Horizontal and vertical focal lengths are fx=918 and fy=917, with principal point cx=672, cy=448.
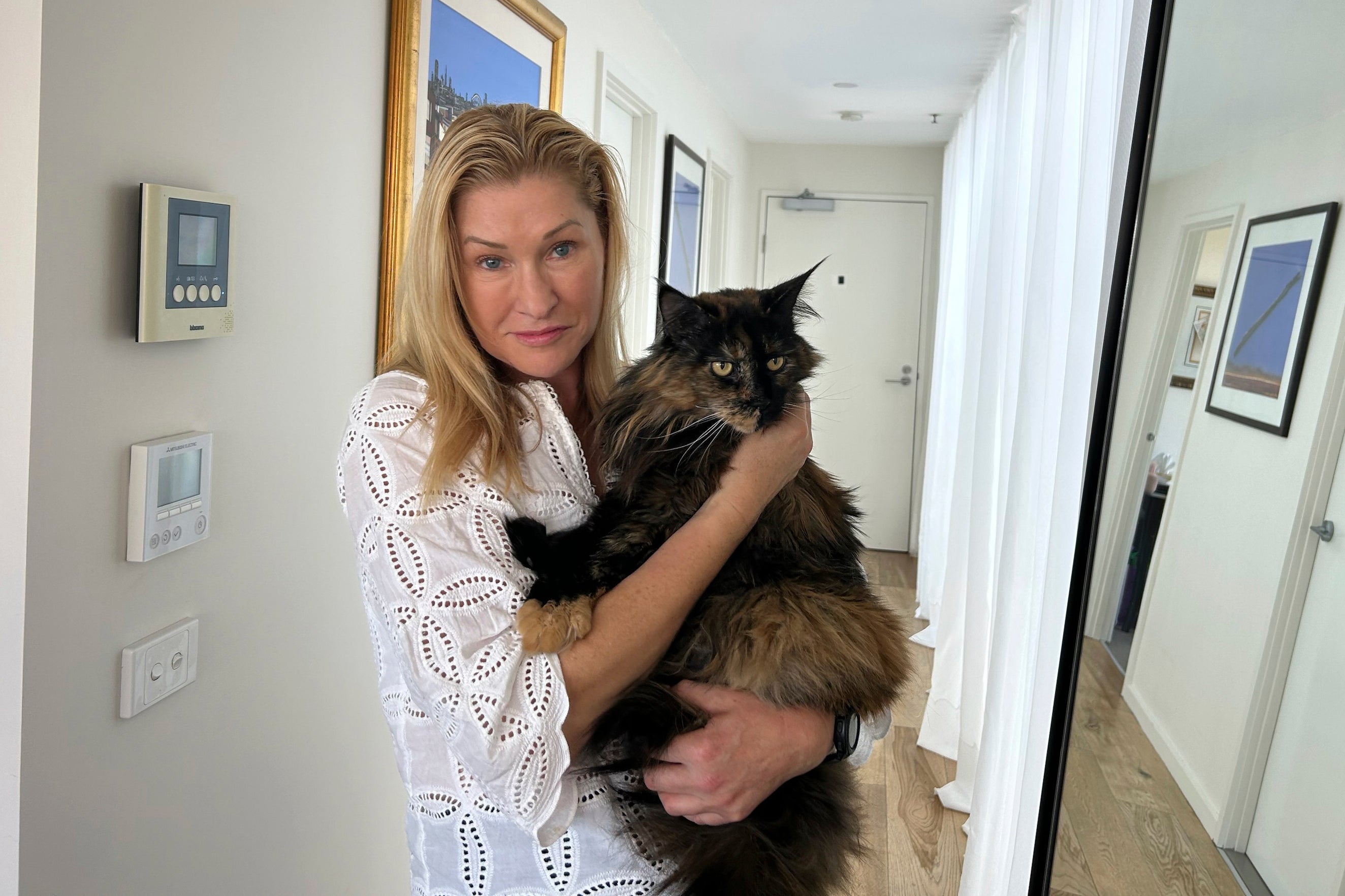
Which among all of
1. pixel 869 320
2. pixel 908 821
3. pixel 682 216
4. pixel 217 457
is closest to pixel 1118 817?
pixel 908 821

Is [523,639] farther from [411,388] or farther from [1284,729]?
[1284,729]

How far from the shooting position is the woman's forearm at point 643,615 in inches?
37.1

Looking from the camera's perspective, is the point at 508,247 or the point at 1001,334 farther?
the point at 1001,334

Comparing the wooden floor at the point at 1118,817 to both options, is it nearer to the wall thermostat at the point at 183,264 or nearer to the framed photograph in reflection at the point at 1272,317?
the framed photograph in reflection at the point at 1272,317

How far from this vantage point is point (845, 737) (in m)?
1.16

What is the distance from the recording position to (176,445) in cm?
126

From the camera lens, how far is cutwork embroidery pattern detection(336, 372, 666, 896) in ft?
2.93

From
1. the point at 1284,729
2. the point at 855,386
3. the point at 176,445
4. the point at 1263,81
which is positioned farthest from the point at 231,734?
the point at 855,386

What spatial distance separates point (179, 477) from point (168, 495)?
34 millimetres

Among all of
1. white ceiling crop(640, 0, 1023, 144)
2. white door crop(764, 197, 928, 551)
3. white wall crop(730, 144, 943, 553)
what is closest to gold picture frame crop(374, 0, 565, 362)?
white ceiling crop(640, 0, 1023, 144)

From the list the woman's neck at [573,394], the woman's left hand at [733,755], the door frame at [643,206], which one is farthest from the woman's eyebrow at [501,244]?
the door frame at [643,206]

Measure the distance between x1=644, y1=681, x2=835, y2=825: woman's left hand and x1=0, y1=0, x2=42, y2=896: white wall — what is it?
0.73 metres

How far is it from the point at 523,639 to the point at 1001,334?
9.66 feet

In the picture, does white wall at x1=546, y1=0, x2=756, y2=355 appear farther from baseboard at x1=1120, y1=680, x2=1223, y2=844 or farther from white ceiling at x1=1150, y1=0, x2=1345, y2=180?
baseboard at x1=1120, y1=680, x2=1223, y2=844
